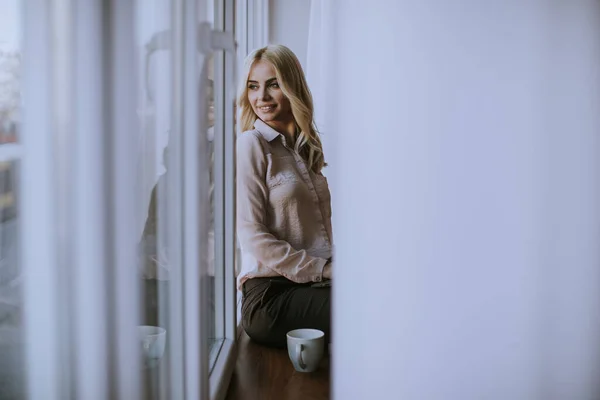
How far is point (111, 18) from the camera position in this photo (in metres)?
0.70

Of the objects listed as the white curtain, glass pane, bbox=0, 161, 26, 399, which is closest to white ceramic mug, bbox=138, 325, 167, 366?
glass pane, bbox=0, 161, 26, 399

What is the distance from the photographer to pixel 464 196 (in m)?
0.96

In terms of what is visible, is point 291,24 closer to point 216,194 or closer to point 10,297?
point 216,194

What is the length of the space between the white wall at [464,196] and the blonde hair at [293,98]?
1476 millimetres

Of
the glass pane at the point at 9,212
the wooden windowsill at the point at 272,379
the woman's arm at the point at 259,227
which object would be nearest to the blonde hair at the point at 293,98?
the woman's arm at the point at 259,227

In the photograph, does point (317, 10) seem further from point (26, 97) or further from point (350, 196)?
point (26, 97)

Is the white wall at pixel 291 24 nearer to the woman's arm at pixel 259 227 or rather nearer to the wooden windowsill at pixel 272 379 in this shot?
the woman's arm at pixel 259 227

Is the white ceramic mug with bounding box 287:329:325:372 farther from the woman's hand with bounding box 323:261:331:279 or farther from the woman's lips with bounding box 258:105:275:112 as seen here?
the woman's lips with bounding box 258:105:275:112

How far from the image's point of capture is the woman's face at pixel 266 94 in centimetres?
246

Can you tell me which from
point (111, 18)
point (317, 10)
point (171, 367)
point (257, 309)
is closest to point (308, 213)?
point (257, 309)

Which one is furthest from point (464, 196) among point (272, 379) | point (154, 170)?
point (272, 379)

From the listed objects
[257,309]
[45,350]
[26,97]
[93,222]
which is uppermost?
[26,97]

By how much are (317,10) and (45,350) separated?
7.44 feet

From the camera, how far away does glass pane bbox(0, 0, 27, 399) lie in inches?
23.0
